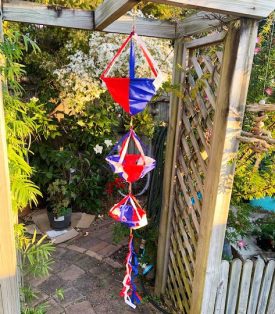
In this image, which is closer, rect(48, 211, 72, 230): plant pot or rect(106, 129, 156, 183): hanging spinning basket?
rect(106, 129, 156, 183): hanging spinning basket

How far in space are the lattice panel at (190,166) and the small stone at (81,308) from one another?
68 cm

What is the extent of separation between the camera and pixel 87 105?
358cm

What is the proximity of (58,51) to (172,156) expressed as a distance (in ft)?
7.58

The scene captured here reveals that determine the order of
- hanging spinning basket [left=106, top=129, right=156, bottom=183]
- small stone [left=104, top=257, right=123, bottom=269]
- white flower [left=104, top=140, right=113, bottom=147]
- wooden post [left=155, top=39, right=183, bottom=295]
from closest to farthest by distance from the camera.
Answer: hanging spinning basket [left=106, top=129, right=156, bottom=183] → wooden post [left=155, top=39, right=183, bottom=295] → small stone [left=104, top=257, right=123, bottom=269] → white flower [left=104, top=140, right=113, bottom=147]

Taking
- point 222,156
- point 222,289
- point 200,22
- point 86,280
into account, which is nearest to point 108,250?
point 86,280

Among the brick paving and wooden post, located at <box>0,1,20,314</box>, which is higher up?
wooden post, located at <box>0,1,20,314</box>

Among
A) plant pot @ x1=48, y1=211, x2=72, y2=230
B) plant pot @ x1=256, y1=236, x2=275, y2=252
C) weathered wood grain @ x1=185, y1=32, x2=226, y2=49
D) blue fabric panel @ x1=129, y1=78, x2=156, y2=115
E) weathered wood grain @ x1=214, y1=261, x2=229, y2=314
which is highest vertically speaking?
weathered wood grain @ x1=185, y1=32, x2=226, y2=49

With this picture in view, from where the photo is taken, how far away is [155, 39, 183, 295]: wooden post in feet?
6.32

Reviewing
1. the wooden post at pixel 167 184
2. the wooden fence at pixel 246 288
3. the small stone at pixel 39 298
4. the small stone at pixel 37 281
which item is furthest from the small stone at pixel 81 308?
the wooden fence at pixel 246 288

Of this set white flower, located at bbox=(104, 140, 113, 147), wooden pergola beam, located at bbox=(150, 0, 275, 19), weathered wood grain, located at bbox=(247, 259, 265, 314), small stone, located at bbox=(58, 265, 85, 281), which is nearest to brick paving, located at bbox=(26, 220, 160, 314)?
small stone, located at bbox=(58, 265, 85, 281)

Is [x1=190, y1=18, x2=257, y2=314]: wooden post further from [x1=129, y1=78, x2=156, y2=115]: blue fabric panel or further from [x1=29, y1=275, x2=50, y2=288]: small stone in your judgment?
[x1=29, y1=275, x2=50, y2=288]: small stone

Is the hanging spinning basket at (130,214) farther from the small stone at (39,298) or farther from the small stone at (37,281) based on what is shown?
the small stone at (37,281)

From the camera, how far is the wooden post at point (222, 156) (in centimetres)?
133

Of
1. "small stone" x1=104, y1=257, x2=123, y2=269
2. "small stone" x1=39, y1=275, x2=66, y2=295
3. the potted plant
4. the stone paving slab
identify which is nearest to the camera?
"small stone" x1=39, y1=275, x2=66, y2=295
